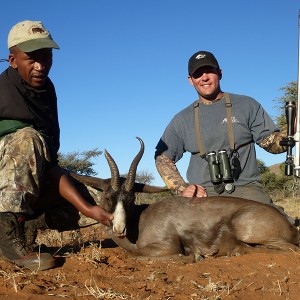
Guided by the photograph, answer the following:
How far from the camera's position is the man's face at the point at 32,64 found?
211 inches

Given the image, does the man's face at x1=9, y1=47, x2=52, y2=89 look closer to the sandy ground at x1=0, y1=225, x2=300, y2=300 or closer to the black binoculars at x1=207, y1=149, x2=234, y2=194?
the sandy ground at x1=0, y1=225, x2=300, y2=300

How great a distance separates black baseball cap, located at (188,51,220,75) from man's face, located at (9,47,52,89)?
2.27 metres

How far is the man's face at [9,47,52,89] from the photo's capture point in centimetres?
537

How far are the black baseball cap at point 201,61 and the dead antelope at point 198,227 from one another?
163 centimetres

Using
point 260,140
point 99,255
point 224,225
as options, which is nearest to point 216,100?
point 260,140

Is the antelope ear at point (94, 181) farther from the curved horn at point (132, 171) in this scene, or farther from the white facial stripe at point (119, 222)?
the white facial stripe at point (119, 222)

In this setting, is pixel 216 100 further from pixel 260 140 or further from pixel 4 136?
pixel 4 136

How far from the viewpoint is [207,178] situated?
6.88 metres

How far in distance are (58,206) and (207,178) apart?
7.02 ft

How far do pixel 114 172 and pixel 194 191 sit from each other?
110cm

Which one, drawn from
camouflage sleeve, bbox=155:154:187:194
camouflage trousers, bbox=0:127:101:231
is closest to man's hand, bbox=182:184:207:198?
camouflage sleeve, bbox=155:154:187:194

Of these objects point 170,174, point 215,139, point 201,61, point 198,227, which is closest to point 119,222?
point 198,227

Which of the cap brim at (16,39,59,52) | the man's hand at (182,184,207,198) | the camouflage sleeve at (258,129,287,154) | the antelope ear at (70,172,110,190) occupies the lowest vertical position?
the man's hand at (182,184,207,198)

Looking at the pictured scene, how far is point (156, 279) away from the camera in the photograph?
172 inches
